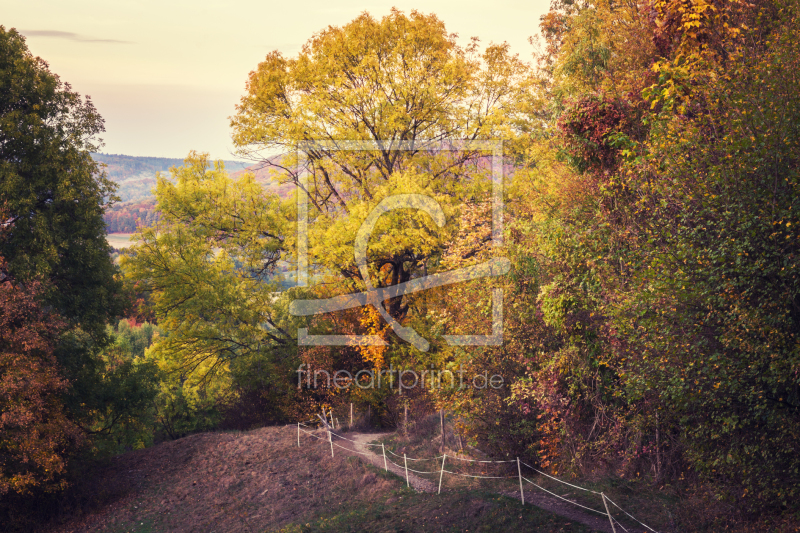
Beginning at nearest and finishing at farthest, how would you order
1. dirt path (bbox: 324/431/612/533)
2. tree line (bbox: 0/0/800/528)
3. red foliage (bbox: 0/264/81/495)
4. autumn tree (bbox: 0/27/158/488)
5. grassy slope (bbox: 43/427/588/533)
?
tree line (bbox: 0/0/800/528)
dirt path (bbox: 324/431/612/533)
grassy slope (bbox: 43/427/588/533)
red foliage (bbox: 0/264/81/495)
autumn tree (bbox: 0/27/158/488)

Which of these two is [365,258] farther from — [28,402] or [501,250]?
[28,402]

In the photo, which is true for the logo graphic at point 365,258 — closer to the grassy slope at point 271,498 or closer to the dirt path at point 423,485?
the dirt path at point 423,485

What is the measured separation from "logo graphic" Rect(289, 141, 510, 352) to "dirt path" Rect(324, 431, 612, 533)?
3770 mm

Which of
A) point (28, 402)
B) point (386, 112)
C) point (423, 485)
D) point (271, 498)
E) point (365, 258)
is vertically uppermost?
point (386, 112)

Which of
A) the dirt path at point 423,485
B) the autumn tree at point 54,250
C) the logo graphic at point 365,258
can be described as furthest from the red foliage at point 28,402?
the logo graphic at point 365,258

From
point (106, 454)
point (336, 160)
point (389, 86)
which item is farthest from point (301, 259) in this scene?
point (106, 454)

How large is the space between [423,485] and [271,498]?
14.4 feet

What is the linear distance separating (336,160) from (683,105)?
16.7 metres

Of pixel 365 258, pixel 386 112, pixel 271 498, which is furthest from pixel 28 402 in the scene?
pixel 386 112

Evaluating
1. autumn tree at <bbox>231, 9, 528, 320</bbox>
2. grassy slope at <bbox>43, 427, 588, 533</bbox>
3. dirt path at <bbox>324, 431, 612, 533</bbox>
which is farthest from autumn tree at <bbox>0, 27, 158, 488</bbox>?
dirt path at <bbox>324, 431, 612, 533</bbox>

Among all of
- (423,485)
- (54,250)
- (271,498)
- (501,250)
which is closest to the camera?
(501,250)

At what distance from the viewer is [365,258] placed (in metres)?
20.5

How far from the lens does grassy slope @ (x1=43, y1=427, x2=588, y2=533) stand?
459 inches

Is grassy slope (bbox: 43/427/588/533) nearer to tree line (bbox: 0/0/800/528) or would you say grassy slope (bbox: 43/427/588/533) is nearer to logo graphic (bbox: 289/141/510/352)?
tree line (bbox: 0/0/800/528)
